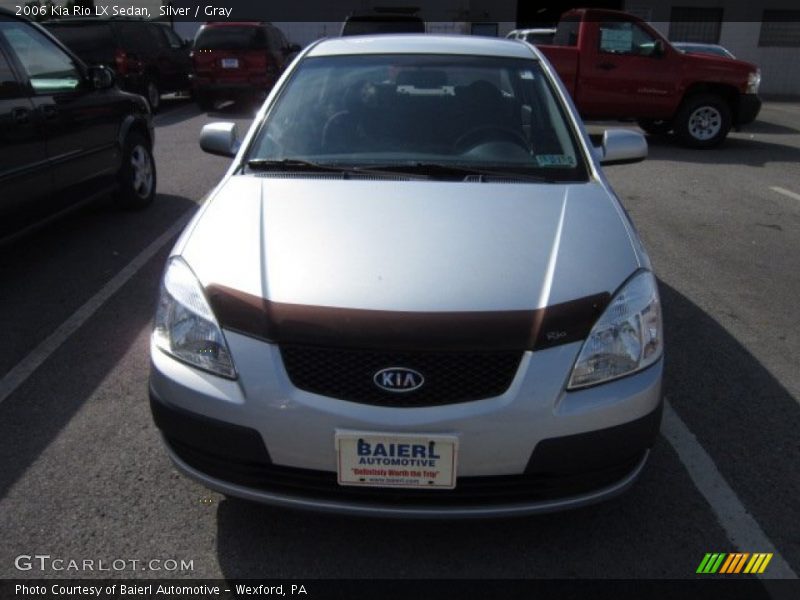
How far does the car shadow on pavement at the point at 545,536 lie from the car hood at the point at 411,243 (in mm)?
759

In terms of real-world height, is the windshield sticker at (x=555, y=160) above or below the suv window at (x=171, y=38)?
above

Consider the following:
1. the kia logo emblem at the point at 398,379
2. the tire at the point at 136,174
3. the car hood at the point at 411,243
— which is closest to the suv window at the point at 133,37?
the tire at the point at 136,174

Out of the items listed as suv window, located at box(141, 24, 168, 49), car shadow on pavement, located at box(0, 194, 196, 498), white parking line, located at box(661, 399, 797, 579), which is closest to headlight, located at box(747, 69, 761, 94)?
car shadow on pavement, located at box(0, 194, 196, 498)

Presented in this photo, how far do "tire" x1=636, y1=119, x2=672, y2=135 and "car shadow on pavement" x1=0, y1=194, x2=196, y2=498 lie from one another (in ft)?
26.2

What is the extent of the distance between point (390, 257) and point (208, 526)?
3.80 feet

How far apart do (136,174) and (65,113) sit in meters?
1.46

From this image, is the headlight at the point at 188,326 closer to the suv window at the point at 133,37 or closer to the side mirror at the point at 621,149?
the side mirror at the point at 621,149

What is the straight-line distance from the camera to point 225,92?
48.1 feet

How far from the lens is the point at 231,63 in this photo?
14555 mm

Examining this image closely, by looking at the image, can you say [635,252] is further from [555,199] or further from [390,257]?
[390,257]

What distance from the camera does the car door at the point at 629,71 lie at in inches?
442

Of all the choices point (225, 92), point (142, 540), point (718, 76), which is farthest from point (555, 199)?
point (225, 92)

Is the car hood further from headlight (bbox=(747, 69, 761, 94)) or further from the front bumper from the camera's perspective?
headlight (bbox=(747, 69, 761, 94))

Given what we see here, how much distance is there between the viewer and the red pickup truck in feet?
36.7
